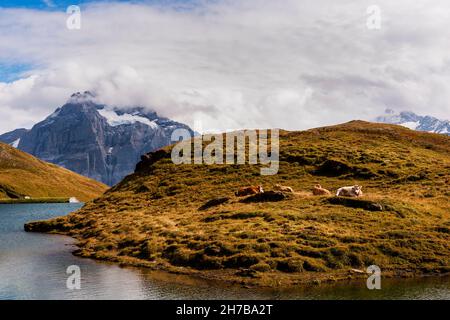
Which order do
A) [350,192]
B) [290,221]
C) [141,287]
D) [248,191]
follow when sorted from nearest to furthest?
[141,287] < [290,221] < [350,192] < [248,191]

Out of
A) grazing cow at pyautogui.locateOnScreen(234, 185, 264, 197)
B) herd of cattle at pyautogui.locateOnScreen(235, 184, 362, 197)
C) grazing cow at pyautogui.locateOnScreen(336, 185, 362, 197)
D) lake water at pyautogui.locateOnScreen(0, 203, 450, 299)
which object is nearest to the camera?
lake water at pyautogui.locateOnScreen(0, 203, 450, 299)

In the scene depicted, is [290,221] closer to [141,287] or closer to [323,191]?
[323,191]

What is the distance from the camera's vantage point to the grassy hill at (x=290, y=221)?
159 feet

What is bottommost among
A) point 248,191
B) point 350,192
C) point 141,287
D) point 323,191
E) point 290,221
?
point 141,287

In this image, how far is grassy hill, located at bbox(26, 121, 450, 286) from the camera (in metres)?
48.4

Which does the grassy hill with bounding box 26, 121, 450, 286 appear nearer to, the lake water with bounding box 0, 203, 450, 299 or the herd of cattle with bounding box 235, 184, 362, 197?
the herd of cattle with bounding box 235, 184, 362, 197

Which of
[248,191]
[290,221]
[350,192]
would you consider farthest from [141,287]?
[248,191]

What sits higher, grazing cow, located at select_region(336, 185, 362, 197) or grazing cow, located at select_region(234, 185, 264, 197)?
grazing cow, located at select_region(336, 185, 362, 197)

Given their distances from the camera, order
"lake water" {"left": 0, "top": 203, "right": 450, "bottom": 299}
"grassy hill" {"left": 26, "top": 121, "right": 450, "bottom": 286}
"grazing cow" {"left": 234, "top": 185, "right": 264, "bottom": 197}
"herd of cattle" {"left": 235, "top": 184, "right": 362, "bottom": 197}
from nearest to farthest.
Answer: "lake water" {"left": 0, "top": 203, "right": 450, "bottom": 299}
"grassy hill" {"left": 26, "top": 121, "right": 450, "bottom": 286}
"herd of cattle" {"left": 235, "top": 184, "right": 362, "bottom": 197}
"grazing cow" {"left": 234, "top": 185, "right": 264, "bottom": 197}

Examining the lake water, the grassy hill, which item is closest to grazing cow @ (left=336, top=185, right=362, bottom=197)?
the grassy hill

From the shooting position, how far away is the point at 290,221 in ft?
192
